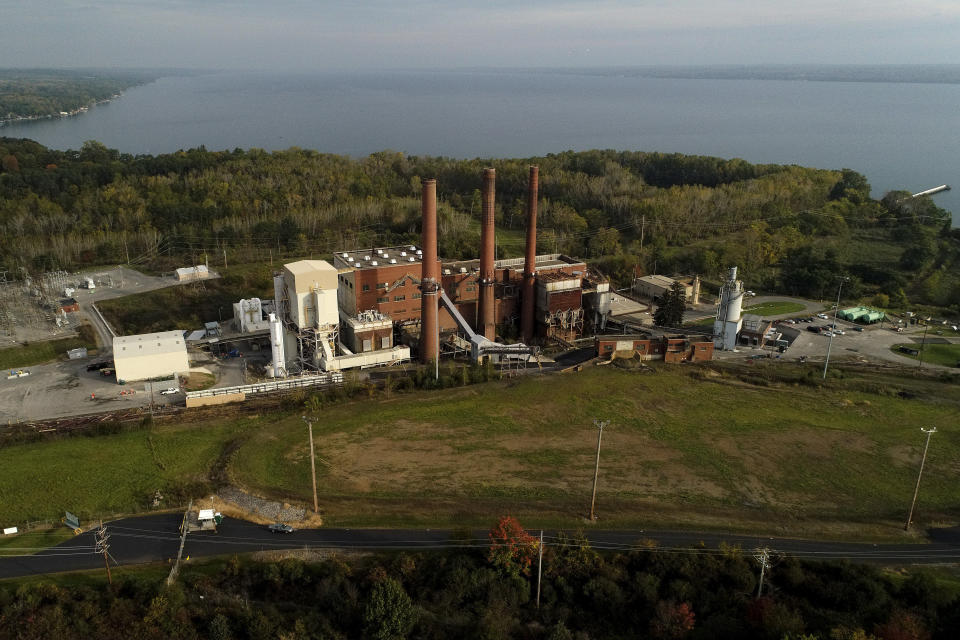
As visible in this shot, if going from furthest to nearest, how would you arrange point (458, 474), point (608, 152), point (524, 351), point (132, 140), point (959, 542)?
1. point (132, 140)
2. point (608, 152)
3. point (524, 351)
4. point (458, 474)
5. point (959, 542)

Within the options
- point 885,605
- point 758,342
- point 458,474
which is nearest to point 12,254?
point 458,474

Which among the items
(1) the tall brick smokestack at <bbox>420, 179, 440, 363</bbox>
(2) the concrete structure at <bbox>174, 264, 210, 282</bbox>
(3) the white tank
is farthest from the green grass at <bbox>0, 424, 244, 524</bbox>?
(2) the concrete structure at <bbox>174, 264, 210, 282</bbox>

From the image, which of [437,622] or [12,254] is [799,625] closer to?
[437,622]

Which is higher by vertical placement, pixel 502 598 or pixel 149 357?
pixel 149 357

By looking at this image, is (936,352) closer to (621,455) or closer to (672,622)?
(621,455)

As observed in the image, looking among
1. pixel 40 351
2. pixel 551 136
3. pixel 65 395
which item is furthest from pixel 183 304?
pixel 551 136

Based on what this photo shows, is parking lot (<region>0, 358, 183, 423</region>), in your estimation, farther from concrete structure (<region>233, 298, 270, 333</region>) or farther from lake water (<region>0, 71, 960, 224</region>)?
lake water (<region>0, 71, 960, 224</region>)

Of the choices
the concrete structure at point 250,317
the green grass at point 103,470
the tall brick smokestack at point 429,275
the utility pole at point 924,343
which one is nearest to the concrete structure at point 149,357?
the concrete structure at point 250,317
